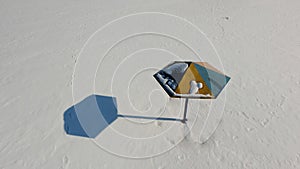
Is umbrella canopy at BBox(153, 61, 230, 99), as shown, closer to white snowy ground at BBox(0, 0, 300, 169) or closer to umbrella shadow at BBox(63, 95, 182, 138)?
white snowy ground at BBox(0, 0, 300, 169)

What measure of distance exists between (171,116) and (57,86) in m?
1.99

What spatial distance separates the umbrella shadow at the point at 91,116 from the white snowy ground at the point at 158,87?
0.36ft

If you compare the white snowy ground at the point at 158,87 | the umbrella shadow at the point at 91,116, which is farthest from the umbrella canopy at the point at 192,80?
the umbrella shadow at the point at 91,116

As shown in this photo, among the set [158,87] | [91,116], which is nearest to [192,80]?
[158,87]

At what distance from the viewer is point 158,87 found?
12.9 ft

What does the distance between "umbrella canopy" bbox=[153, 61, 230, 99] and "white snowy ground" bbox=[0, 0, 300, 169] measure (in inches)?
7.7

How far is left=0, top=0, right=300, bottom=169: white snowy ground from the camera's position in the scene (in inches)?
120

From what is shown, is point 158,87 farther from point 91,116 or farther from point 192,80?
point 91,116

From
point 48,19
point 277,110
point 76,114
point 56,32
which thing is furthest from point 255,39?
point 48,19

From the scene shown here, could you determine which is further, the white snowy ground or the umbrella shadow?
the umbrella shadow

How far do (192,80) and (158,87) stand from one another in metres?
0.57

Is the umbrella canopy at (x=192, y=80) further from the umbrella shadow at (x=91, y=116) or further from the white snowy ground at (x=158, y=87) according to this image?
the umbrella shadow at (x=91, y=116)

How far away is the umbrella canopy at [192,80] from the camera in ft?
11.9

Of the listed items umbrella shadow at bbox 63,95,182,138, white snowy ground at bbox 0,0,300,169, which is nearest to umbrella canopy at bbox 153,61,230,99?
white snowy ground at bbox 0,0,300,169
